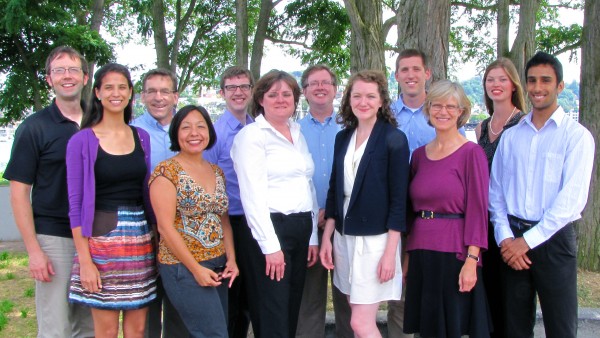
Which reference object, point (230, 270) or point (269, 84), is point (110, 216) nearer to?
point (230, 270)

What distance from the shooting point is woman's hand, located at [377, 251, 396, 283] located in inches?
125

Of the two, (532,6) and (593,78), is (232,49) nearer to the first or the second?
(532,6)

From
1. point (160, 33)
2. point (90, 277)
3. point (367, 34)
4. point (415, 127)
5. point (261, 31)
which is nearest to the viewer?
point (90, 277)

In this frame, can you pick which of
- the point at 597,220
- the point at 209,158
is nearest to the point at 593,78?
the point at 597,220

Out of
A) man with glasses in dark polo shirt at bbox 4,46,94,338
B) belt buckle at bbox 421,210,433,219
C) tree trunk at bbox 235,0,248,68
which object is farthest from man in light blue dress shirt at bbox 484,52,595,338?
tree trunk at bbox 235,0,248,68

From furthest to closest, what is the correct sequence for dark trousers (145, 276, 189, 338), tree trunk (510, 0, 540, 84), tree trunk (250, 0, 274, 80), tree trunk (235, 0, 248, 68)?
1. tree trunk (250, 0, 274, 80)
2. tree trunk (235, 0, 248, 68)
3. tree trunk (510, 0, 540, 84)
4. dark trousers (145, 276, 189, 338)

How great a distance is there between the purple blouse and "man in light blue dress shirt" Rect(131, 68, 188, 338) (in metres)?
1.93

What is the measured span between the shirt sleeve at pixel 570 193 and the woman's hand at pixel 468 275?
43cm

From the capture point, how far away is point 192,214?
3.04 meters

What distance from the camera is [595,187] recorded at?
21.2 feet

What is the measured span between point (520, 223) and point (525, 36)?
25.9 ft

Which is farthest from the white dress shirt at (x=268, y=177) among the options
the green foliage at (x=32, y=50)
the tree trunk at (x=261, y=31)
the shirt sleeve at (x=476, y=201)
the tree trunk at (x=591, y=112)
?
the tree trunk at (x=261, y=31)

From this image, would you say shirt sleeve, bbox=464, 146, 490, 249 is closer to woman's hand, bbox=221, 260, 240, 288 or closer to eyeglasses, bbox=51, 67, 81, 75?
woman's hand, bbox=221, 260, 240, 288

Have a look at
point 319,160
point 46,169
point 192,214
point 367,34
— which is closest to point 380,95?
point 319,160
